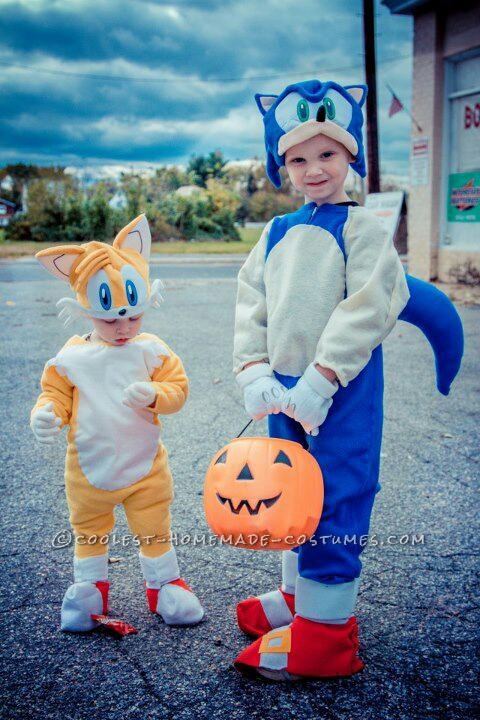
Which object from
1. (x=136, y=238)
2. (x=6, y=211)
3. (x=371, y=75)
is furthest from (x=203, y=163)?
(x=136, y=238)

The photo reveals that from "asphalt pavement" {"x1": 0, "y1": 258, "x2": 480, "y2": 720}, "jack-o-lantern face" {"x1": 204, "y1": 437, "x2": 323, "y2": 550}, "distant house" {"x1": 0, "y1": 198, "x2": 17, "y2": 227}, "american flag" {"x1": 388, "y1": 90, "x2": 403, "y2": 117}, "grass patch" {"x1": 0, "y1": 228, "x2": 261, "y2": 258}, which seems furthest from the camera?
"distant house" {"x1": 0, "y1": 198, "x2": 17, "y2": 227}

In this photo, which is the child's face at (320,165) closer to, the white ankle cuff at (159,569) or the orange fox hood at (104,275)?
the orange fox hood at (104,275)

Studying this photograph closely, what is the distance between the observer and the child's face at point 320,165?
6.75 feet

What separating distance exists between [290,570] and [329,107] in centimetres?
151

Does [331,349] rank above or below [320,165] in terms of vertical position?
below

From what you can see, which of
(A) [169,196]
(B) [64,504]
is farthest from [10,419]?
(A) [169,196]

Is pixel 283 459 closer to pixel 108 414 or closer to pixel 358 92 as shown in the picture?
pixel 108 414

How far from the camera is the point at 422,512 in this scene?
10.3 ft

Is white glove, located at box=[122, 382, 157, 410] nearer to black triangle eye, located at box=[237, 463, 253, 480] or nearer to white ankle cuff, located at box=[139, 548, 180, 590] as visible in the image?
black triangle eye, located at box=[237, 463, 253, 480]

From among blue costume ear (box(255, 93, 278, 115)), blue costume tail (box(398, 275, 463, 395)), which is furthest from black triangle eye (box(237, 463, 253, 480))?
blue costume ear (box(255, 93, 278, 115))

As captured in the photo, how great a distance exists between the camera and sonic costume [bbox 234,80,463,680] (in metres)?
1.97

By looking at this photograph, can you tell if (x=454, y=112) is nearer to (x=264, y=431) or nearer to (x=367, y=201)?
(x=367, y=201)

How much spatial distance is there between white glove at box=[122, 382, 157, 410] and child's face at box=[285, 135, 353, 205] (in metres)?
0.79

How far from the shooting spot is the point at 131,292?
2189mm
